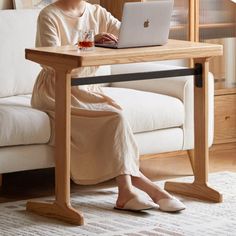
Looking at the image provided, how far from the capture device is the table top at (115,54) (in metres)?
3.21

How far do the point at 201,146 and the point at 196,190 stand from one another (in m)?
0.20

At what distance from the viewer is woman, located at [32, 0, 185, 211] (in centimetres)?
354

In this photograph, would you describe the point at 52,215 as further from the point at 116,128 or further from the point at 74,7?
the point at 74,7

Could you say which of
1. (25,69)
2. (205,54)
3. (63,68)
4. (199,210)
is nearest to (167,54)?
(205,54)

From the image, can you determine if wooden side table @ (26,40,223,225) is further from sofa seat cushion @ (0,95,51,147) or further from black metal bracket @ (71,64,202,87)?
sofa seat cushion @ (0,95,51,147)

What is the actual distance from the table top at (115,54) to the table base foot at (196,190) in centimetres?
61

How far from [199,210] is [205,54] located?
0.68 m

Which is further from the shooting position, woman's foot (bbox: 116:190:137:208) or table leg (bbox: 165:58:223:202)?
table leg (bbox: 165:58:223:202)

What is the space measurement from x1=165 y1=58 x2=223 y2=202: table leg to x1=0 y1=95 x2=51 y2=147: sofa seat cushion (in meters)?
0.69

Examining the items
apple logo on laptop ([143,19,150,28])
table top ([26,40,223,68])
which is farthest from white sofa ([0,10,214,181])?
apple logo on laptop ([143,19,150,28])

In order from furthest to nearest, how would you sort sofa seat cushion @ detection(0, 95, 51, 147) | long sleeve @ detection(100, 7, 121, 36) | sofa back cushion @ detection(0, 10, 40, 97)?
sofa back cushion @ detection(0, 10, 40, 97) < long sleeve @ detection(100, 7, 121, 36) < sofa seat cushion @ detection(0, 95, 51, 147)

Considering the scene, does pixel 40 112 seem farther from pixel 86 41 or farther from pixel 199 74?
pixel 199 74

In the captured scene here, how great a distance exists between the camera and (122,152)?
11.7ft

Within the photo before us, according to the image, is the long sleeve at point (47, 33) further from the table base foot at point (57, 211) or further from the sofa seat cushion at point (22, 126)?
the table base foot at point (57, 211)
